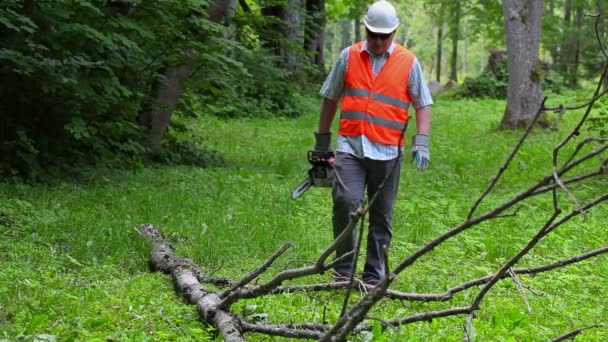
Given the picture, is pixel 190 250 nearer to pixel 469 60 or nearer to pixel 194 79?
pixel 194 79

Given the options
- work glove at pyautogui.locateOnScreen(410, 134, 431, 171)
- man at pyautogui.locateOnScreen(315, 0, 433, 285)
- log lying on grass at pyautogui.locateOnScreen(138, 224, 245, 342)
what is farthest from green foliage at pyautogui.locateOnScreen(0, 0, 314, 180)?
work glove at pyautogui.locateOnScreen(410, 134, 431, 171)

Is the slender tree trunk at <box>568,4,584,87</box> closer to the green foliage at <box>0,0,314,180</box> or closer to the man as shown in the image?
the green foliage at <box>0,0,314,180</box>

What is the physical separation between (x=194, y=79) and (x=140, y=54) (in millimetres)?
1515

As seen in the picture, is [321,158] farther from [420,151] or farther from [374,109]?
[420,151]

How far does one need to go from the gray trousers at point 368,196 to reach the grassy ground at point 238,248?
0.36 metres

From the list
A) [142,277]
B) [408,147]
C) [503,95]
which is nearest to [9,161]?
[142,277]

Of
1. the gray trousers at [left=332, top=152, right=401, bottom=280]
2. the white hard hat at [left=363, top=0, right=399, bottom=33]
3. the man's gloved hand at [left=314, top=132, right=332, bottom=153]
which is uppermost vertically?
the white hard hat at [left=363, top=0, right=399, bottom=33]

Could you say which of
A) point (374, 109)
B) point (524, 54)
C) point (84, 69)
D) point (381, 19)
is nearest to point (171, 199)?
point (84, 69)

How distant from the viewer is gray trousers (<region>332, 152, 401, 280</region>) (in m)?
6.33

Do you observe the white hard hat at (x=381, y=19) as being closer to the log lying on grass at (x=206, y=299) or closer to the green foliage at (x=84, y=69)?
the log lying on grass at (x=206, y=299)

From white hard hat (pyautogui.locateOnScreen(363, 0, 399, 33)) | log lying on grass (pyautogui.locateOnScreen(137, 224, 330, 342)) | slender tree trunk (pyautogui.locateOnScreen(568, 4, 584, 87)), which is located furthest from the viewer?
slender tree trunk (pyautogui.locateOnScreen(568, 4, 584, 87))

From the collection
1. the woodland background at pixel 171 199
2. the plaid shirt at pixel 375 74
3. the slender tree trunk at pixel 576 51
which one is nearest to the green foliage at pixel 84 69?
the woodland background at pixel 171 199

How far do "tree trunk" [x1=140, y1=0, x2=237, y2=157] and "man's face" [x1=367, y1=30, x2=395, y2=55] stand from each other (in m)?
6.03

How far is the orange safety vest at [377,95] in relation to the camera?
6199mm
